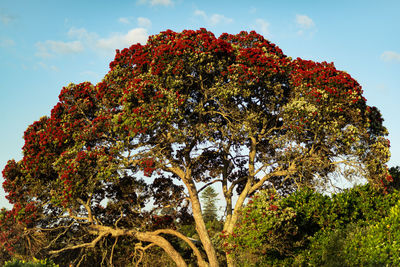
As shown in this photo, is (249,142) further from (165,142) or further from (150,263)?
(150,263)

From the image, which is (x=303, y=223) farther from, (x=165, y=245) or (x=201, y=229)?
(x=165, y=245)

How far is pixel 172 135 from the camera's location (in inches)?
691

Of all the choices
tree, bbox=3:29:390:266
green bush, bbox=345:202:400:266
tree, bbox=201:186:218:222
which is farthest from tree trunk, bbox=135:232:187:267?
tree, bbox=201:186:218:222

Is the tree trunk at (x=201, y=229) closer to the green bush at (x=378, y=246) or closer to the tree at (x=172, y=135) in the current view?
the tree at (x=172, y=135)

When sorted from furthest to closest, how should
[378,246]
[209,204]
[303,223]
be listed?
[209,204] < [303,223] < [378,246]

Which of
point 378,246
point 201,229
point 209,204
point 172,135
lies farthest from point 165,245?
point 209,204

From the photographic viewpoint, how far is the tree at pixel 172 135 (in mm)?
17156

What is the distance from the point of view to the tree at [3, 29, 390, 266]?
1716cm

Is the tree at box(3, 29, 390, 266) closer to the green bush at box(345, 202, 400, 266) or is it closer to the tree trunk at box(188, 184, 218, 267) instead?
the tree trunk at box(188, 184, 218, 267)

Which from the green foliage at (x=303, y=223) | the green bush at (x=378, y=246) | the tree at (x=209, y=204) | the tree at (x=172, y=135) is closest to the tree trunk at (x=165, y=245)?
the tree at (x=172, y=135)

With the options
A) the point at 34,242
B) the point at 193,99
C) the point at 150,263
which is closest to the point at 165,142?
the point at 193,99

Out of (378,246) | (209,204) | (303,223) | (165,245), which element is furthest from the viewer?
(209,204)

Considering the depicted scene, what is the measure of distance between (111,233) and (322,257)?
11323 mm

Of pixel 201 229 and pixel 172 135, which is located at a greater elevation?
pixel 172 135
